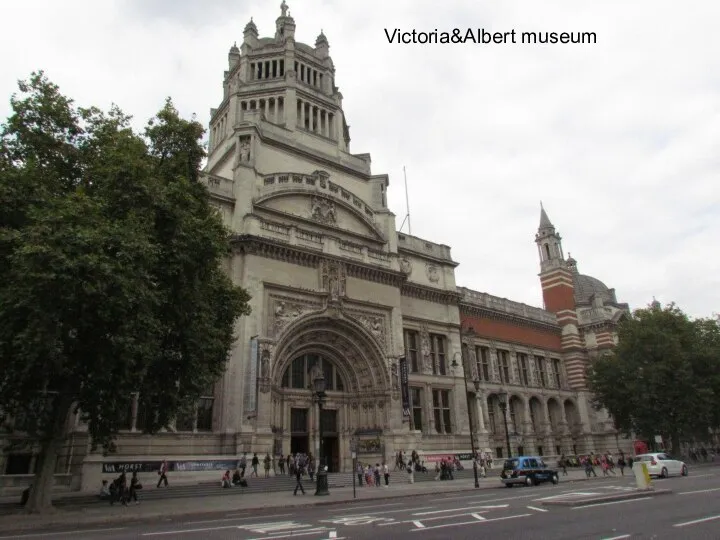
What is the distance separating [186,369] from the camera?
67.7ft

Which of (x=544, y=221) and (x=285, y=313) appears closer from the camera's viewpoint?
(x=285, y=313)

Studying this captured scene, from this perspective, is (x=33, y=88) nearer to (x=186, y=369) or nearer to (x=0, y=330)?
(x=0, y=330)

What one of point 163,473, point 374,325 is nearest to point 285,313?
point 374,325

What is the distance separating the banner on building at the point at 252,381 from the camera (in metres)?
28.9

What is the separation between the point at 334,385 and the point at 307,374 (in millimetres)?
2410

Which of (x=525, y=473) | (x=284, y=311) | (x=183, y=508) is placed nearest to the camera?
(x=183, y=508)

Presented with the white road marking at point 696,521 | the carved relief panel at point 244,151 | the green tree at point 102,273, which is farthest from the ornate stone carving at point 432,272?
the white road marking at point 696,521

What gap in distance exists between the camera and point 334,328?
35625mm

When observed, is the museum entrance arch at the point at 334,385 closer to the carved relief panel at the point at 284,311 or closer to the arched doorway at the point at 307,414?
the arched doorway at the point at 307,414

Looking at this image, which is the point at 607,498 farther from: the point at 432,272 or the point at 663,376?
the point at 663,376

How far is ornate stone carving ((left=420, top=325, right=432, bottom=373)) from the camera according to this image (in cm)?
4072

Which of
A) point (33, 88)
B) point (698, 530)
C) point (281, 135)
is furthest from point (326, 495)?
point (281, 135)

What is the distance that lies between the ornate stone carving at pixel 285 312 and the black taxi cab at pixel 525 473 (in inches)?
595

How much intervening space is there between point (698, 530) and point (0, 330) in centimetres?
1952
